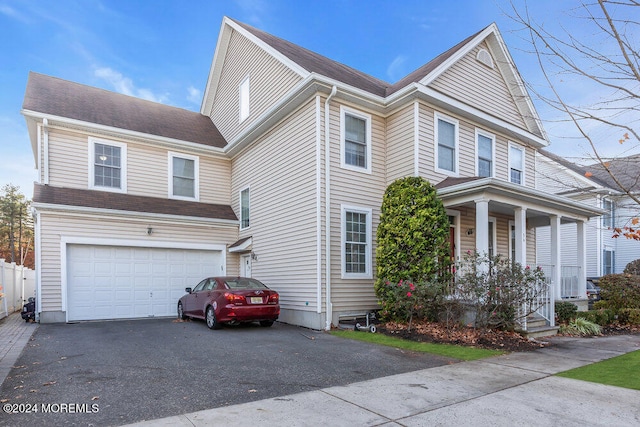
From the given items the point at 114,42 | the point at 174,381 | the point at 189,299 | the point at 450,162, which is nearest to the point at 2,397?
the point at 174,381

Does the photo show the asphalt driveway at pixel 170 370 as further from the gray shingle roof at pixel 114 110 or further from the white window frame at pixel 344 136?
the gray shingle roof at pixel 114 110

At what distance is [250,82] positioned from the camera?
13945mm

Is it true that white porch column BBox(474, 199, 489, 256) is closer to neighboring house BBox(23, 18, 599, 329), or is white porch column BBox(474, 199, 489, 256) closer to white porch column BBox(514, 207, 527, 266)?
neighboring house BBox(23, 18, 599, 329)

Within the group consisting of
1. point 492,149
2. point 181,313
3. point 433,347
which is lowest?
point 181,313

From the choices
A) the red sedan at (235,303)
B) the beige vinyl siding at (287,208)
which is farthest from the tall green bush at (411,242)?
the red sedan at (235,303)

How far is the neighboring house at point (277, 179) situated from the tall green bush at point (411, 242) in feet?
2.90

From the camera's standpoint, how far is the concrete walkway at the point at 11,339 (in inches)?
240

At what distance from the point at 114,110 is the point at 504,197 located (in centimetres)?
1314

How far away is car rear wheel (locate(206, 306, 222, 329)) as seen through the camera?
31.2 ft

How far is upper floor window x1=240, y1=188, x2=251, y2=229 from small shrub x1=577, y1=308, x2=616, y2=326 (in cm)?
1037

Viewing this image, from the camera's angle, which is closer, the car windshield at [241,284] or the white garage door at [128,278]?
the car windshield at [241,284]

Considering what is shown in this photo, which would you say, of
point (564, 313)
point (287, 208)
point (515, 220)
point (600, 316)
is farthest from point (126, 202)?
point (600, 316)

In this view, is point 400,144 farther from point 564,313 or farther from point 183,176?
point 183,176

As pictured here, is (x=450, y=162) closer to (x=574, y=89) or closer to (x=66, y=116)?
(x=574, y=89)
